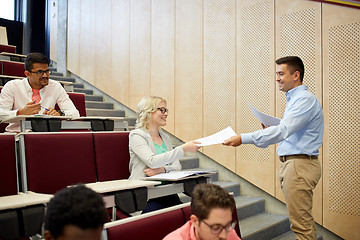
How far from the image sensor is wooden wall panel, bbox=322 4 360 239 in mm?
2262

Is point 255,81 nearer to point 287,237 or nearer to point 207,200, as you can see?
point 287,237

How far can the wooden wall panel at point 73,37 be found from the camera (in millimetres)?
4648

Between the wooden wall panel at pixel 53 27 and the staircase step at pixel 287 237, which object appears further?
the wooden wall panel at pixel 53 27

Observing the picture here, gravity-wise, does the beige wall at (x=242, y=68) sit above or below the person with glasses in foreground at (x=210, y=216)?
above

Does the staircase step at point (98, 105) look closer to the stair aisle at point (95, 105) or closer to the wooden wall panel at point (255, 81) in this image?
the stair aisle at point (95, 105)

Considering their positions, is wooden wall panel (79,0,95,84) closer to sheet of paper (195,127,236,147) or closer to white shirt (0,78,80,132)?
white shirt (0,78,80,132)

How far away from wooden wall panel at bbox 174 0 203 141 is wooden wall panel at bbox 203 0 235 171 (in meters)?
0.07

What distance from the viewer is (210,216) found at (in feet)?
2.87

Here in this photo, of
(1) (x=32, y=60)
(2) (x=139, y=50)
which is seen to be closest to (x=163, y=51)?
(2) (x=139, y=50)

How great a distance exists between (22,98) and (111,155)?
2.49 feet

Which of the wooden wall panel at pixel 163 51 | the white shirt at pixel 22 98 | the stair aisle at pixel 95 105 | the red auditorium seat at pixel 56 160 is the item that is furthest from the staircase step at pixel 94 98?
the red auditorium seat at pixel 56 160

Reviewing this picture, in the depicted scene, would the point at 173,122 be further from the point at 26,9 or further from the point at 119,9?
the point at 26,9

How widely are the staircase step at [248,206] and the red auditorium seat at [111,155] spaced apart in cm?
102

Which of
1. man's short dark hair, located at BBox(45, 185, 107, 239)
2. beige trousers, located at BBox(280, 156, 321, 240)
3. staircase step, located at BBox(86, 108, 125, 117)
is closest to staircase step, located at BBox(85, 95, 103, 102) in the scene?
staircase step, located at BBox(86, 108, 125, 117)
